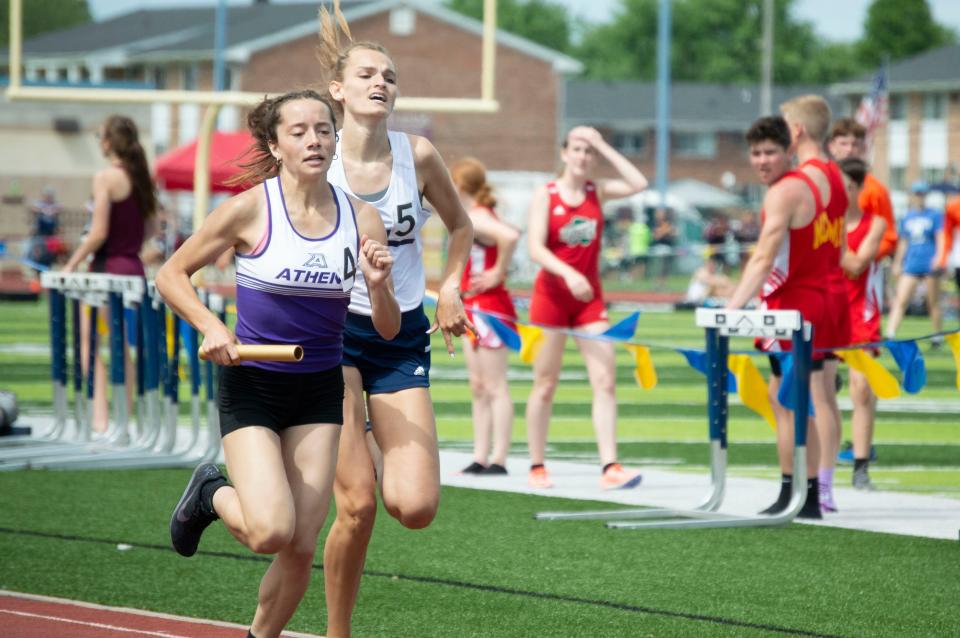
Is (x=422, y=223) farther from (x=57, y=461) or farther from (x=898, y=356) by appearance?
(x=57, y=461)

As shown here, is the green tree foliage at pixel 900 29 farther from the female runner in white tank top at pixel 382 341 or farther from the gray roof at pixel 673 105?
the female runner in white tank top at pixel 382 341

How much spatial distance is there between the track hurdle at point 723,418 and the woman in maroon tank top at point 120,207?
4244mm

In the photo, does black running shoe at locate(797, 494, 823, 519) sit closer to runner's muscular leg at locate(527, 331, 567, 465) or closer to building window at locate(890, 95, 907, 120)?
runner's muscular leg at locate(527, 331, 567, 465)

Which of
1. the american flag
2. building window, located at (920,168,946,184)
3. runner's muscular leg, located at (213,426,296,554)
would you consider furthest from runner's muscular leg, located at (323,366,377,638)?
building window, located at (920,168,946,184)

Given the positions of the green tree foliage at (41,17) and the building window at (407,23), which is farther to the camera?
the green tree foliage at (41,17)

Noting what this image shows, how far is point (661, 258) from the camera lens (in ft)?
144

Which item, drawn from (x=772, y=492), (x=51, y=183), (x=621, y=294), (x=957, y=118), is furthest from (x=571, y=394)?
(x=957, y=118)

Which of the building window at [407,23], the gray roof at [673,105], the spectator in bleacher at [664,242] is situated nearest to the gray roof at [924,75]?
the gray roof at [673,105]

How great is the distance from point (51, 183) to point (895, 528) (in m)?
45.1

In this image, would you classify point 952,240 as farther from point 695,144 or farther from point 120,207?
point 695,144

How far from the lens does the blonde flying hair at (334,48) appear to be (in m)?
6.14

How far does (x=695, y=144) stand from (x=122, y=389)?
267ft

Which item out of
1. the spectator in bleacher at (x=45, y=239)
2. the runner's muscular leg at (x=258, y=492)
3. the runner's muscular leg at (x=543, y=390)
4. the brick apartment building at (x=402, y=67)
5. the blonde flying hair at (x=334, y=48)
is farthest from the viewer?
the brick apartment building at (x=402, y=67)

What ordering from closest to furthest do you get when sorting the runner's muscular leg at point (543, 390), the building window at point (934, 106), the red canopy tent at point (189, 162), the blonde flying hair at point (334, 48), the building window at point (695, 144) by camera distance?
the blonde flying hair at point (334, 48) < the runner's muscular leg at point (543, 390) < the red canopy tent at point (189, 162) < the building window at point (934, 106) < the building window at point (695, 144)
